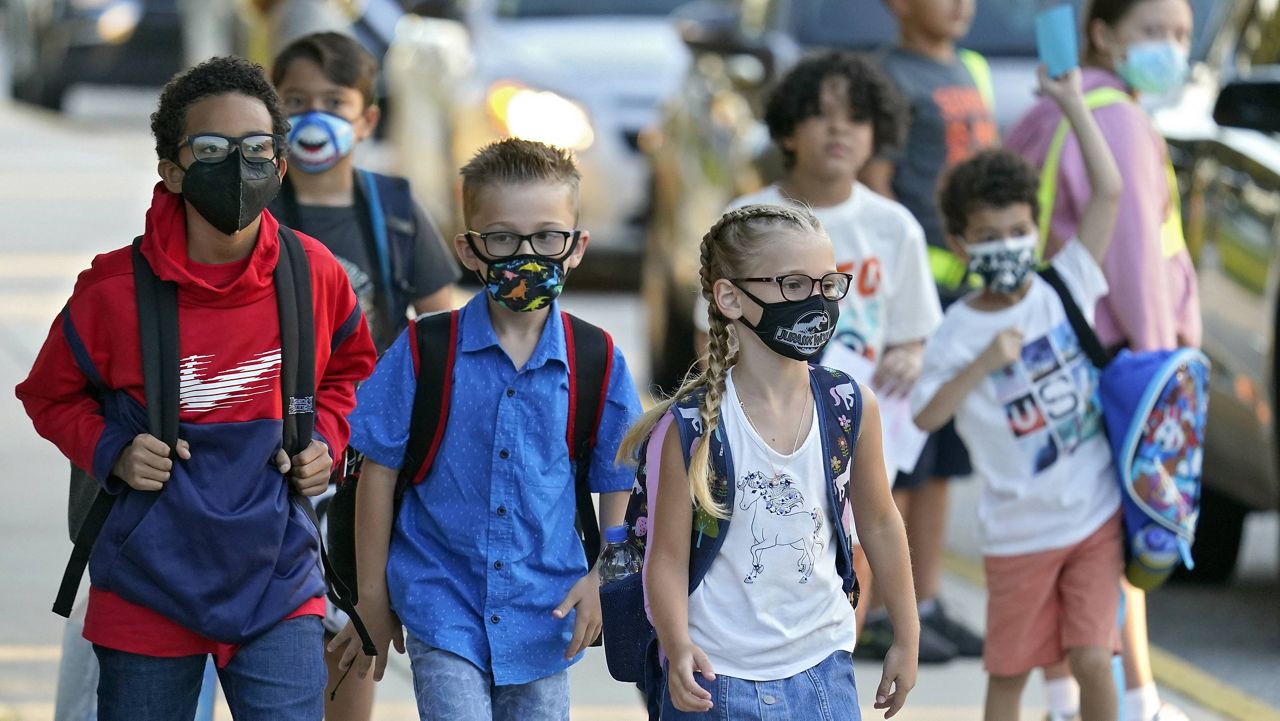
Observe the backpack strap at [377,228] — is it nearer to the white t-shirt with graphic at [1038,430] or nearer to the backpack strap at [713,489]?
the backpack strap at [713,489]

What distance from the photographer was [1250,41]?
7.13 m

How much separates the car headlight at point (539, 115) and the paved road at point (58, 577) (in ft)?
3.22

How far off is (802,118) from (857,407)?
187 centimetres

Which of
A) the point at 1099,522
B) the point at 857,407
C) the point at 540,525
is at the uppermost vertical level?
the point at 857,407

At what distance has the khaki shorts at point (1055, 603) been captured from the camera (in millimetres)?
4992

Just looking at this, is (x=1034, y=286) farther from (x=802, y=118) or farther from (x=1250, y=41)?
(x=1250, y=41)

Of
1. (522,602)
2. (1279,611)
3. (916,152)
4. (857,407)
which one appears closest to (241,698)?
(522,602)

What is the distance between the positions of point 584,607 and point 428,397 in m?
0.50

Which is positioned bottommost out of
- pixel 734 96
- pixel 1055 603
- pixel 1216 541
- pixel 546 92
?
pixel 1216 541

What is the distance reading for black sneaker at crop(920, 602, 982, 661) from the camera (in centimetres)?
632

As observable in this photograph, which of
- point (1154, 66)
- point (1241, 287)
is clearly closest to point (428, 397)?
point (1154, 66)

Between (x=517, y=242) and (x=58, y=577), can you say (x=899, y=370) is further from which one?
(x=58, y=577)

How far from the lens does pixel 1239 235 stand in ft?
21.8

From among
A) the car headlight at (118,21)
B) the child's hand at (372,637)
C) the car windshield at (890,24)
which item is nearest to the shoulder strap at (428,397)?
the child's hand at (372,637)
